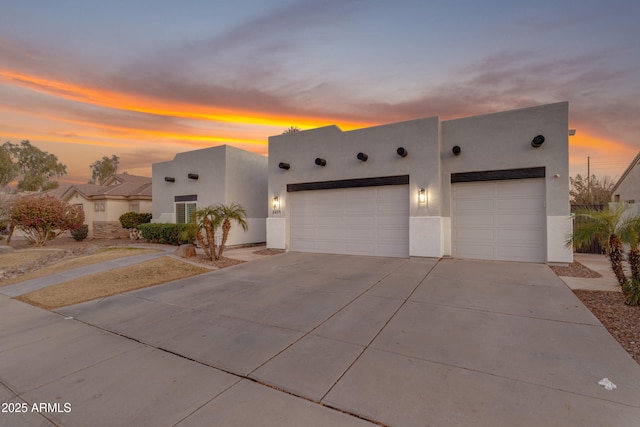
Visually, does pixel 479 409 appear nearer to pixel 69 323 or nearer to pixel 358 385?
pixel 358 385

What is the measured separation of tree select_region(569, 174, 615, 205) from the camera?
930 inches

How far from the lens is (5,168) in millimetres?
29953

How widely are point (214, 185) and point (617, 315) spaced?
14.1 metres

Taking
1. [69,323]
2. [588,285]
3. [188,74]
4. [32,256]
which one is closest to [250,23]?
[188,74]

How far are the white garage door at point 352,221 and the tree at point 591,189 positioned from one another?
2280 cm

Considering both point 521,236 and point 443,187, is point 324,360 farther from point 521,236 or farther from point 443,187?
point 521,236

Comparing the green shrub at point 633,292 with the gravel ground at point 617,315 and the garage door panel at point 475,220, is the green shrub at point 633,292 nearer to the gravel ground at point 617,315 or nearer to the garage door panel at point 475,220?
the gravel ground at point 617,315

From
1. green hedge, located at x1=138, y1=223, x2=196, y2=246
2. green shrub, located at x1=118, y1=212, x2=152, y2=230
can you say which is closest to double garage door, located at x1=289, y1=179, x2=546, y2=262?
green hedge, located at x1=138, y1=223, x2=196, y2=246

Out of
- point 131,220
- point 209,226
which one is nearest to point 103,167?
point 131,220

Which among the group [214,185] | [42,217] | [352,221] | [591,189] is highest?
[591,189]

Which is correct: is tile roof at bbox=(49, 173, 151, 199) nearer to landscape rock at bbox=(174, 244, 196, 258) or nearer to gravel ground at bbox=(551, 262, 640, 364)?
landscape rock at bbox=(174, 244, 196, 258)

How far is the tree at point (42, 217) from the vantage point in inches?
563

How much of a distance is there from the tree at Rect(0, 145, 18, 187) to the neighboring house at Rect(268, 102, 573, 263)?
3670cm

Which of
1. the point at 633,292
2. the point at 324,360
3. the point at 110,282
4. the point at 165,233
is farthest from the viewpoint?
Result: the point at 165,233
